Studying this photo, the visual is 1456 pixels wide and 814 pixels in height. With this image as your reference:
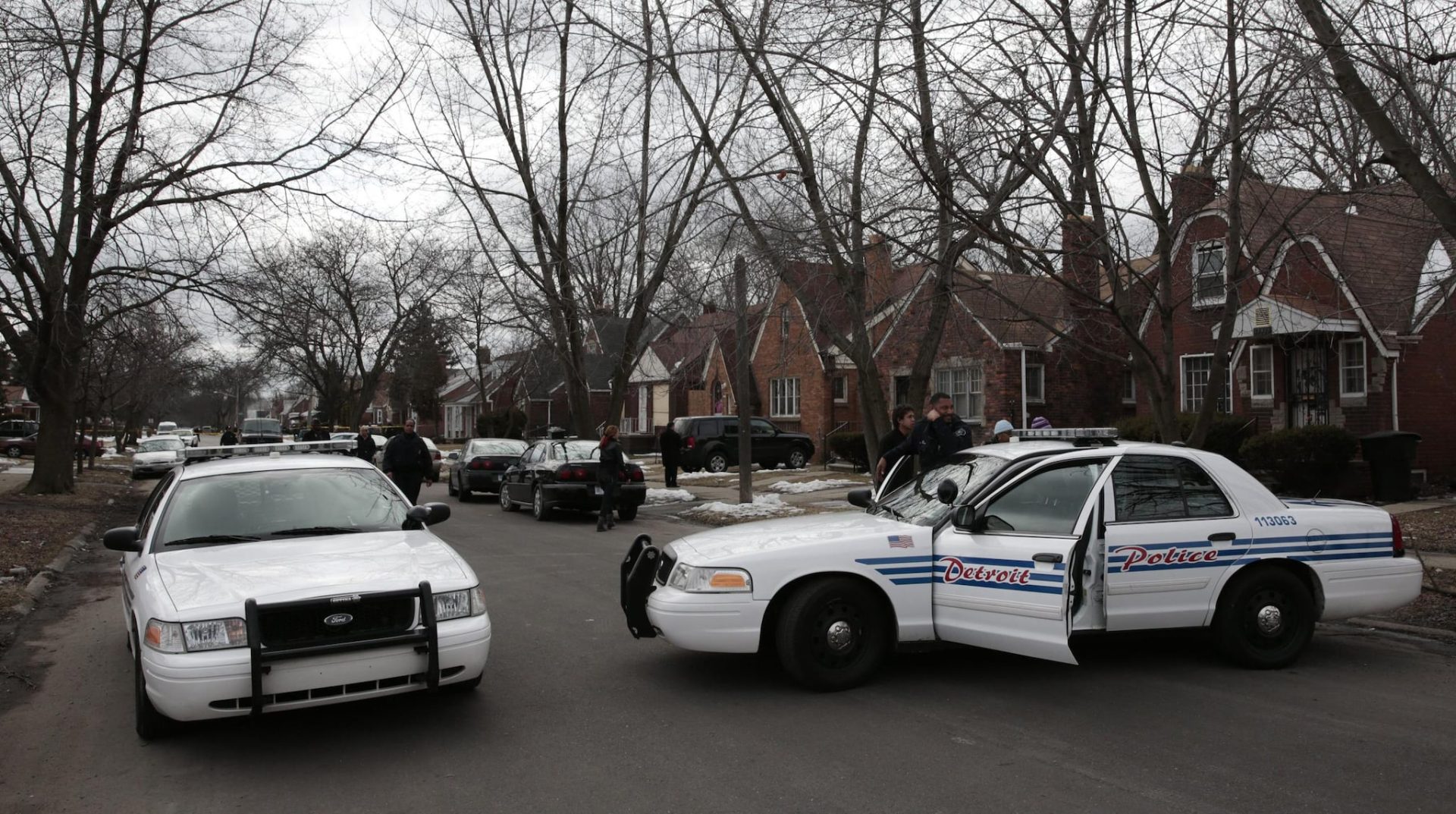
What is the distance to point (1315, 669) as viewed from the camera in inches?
262

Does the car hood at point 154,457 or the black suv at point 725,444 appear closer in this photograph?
the black suv at point 725,444

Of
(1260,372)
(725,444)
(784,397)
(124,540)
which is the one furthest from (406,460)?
(784,397)

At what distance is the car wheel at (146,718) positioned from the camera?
17.0 ft

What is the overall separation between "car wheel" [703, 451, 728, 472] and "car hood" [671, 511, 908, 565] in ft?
73.3

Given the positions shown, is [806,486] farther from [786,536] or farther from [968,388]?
[786,536]

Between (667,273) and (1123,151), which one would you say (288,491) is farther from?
(667,273)

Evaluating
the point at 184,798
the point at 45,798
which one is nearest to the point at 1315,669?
the point at 184,798

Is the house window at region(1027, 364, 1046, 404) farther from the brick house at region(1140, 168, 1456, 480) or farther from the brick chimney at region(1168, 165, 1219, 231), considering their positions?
the brick chimney at region(1168, 165, 1219, 231)

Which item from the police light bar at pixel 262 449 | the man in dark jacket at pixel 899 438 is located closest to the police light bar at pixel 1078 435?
the man in dark jacket at pixel 899 438

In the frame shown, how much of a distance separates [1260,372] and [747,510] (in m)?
11.5

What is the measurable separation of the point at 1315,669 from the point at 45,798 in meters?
7.20

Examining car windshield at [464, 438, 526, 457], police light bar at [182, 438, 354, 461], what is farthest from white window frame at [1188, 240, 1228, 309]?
car windshield at [464, 438, 526, 457]

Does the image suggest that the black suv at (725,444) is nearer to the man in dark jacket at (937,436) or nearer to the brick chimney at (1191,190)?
the man in dark jacket at (937,436)

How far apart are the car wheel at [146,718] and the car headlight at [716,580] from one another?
281 cm
